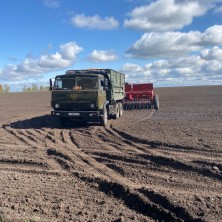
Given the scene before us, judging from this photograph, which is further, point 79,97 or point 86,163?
point 79,97

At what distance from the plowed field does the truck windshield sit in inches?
128

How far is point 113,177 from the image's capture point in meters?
8.06

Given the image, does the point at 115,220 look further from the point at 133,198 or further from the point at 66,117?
the point at 66,117

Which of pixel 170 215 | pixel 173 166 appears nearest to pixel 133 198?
pixel 170 215

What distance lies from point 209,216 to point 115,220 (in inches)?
57.9

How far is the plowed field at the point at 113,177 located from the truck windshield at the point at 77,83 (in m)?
3.26

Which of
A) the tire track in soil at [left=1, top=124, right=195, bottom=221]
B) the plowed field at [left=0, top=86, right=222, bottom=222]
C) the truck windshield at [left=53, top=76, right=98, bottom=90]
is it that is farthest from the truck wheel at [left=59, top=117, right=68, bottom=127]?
the plowed field at [left=0, top=86, right=222, bottom=222]

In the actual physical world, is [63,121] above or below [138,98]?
below

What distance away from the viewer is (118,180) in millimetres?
7812

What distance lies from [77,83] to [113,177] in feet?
29.3

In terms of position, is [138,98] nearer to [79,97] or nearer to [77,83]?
[77,83]

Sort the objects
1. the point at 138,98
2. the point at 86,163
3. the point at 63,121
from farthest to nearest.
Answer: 1. the point at 138,98
2. the point at 63,121
3. the point at 86,163

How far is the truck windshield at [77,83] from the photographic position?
16.3 m

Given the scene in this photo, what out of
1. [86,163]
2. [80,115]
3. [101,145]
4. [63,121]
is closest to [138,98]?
[63,121]
